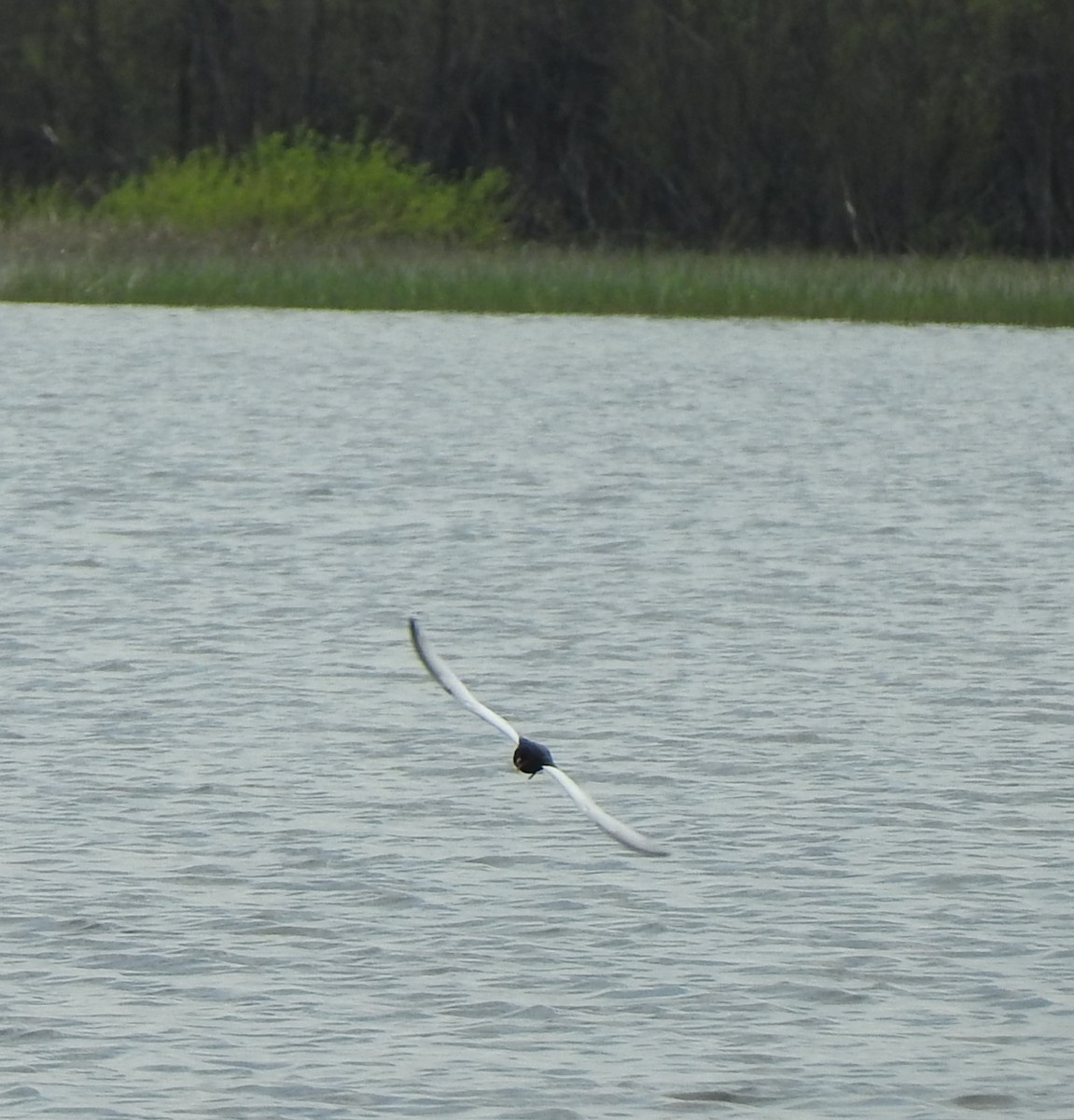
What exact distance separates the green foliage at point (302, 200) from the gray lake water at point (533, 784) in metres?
21.1

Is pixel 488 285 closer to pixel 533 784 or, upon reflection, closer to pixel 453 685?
pixel 533 784

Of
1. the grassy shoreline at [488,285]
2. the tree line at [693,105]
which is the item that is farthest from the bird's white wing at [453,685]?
the tree line at [693,105]

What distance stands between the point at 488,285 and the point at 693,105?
1982 centimetres

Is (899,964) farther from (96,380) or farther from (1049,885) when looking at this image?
(96,380)

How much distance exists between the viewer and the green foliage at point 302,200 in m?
39.9

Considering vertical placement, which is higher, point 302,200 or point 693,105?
point 302,200

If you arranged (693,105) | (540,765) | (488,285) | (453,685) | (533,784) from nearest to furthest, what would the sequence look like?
(540,765) < (453,685) < (533,784) < (488,285) < (693,105)

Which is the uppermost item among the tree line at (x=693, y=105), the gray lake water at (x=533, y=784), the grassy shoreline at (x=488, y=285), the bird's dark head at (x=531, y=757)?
the bird's dark head at (x=531, y=757)

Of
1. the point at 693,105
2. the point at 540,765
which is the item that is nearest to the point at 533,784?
the point at 540,765

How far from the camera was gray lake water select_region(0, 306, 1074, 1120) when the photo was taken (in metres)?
5.88

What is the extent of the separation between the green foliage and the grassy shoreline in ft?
11.8

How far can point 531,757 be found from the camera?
6.02 m

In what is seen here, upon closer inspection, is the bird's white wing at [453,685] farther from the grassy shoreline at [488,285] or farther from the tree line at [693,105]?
the tree line at [693,105]

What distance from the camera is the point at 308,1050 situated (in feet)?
19.2
